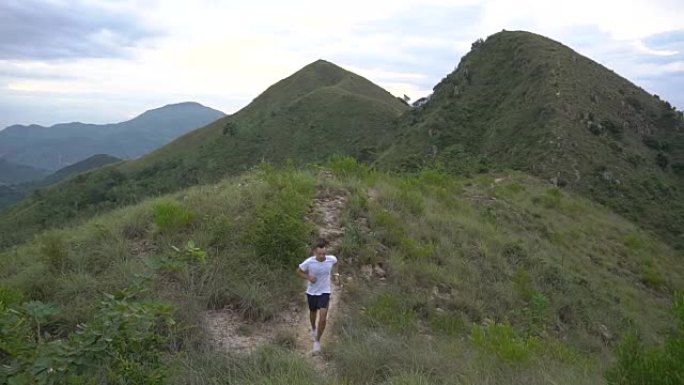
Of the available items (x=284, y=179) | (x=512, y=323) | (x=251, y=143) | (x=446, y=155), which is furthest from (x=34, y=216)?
(x=512, y=323)

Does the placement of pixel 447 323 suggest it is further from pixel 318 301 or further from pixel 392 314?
pixel 318 301

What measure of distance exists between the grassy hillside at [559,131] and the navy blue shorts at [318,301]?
775 inches

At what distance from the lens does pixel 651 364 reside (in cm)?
345

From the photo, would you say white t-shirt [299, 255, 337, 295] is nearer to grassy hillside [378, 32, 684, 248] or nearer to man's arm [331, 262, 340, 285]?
man's arm [331, 262, 340, 285]

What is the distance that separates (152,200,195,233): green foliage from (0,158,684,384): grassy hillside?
20mm

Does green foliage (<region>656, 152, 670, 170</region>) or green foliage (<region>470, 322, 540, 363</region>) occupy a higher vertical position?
green foliage (<region>470, 322, 540, 363</region>)

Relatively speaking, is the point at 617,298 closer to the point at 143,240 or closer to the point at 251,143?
the point at 143,240

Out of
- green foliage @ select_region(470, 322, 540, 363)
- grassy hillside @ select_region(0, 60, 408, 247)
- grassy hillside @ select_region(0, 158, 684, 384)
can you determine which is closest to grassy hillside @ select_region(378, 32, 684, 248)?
grassy hillside @ select_region(0, 60, 408, 247)

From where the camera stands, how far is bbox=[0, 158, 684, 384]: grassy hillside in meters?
4.25

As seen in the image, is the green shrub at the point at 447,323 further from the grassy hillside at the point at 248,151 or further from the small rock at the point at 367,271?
the grassy hillside at the point at 248,151

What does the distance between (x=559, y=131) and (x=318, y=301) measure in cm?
2568

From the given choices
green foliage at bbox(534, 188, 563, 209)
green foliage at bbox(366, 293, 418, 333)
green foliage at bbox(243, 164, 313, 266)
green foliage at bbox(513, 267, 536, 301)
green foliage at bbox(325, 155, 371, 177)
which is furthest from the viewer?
green foliage at bbox(534, 188, 563, 209)

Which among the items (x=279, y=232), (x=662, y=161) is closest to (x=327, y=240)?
(x=279, y=232)

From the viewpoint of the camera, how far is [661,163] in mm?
29547
